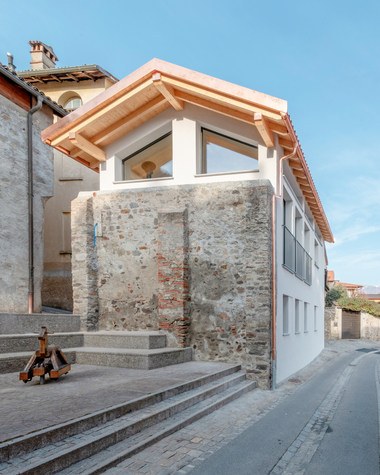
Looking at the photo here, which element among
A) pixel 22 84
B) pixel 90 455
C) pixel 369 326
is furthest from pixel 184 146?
pixel 369 326

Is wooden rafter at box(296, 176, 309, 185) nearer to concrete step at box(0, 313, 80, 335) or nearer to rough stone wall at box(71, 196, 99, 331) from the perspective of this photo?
rough stone wall at box(71, 196, 99, 331)

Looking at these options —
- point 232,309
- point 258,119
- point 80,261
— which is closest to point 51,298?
point 80,261

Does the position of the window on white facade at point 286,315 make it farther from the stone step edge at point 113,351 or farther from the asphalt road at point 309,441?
the stone step edge at point 113,351

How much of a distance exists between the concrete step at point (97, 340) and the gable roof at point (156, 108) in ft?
13.8

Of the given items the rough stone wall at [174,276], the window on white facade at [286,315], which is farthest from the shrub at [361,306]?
the rough stone wall at [174,276]

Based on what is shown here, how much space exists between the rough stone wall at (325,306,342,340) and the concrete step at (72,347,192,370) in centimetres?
2236

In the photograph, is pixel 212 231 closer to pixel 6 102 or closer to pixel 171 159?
pixel 171 159

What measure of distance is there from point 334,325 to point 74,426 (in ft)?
87.6

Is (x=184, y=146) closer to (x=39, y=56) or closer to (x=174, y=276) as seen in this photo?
(x=174, y=276)

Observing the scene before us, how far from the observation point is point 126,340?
8.09 meters

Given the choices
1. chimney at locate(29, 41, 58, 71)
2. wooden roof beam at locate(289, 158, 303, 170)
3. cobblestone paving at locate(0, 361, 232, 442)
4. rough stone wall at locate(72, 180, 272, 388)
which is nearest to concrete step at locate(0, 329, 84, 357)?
cobblestone paving at locate(0, 361, 232, 442)

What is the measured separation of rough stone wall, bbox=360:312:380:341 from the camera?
28.4 m

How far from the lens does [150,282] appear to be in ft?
29.4

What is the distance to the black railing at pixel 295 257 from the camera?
10133 millimetres
